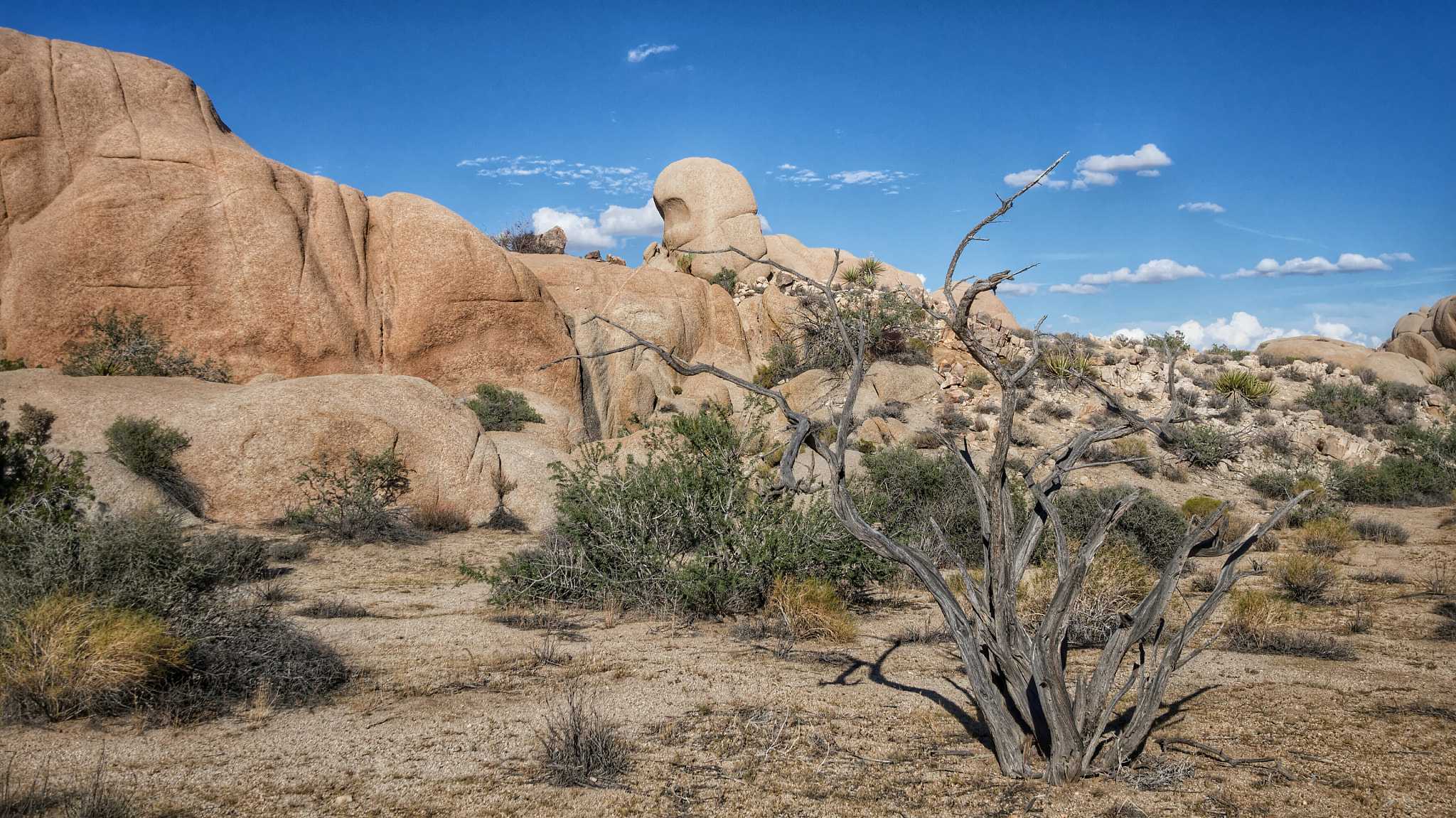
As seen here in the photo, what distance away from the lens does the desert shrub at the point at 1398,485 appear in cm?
1527

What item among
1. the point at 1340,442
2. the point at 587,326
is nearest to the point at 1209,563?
the point at 1340,442

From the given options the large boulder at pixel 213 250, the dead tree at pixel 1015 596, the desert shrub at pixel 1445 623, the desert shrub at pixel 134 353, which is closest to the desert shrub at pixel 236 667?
the dead tree at pixel 1015 596

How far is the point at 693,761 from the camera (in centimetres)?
430

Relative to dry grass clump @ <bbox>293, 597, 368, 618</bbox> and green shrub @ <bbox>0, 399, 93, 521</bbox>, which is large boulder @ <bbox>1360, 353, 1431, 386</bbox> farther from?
green shrub @ <bbox>0, 399, 93, 521</bbox>

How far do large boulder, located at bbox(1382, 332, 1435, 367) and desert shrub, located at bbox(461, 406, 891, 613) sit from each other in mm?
32923

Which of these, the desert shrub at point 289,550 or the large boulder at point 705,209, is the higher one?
the large boulder at point 705,209

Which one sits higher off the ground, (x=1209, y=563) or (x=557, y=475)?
(x=557, y=475)

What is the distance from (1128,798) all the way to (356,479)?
11.2 meters

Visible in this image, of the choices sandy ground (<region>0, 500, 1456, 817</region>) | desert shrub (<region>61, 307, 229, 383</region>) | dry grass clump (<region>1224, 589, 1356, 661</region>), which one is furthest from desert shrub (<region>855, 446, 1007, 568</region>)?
desert shrub (<region>61, 307, 229, 383</region>)

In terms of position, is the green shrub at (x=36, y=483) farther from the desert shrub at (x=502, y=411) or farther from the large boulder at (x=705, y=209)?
the large boulder at (x=705, y=209)

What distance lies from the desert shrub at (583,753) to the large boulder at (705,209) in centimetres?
2861

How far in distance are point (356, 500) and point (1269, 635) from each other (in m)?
11.0

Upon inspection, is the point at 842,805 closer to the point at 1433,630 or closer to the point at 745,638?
the point at 745,638

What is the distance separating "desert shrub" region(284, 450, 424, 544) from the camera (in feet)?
36.7
